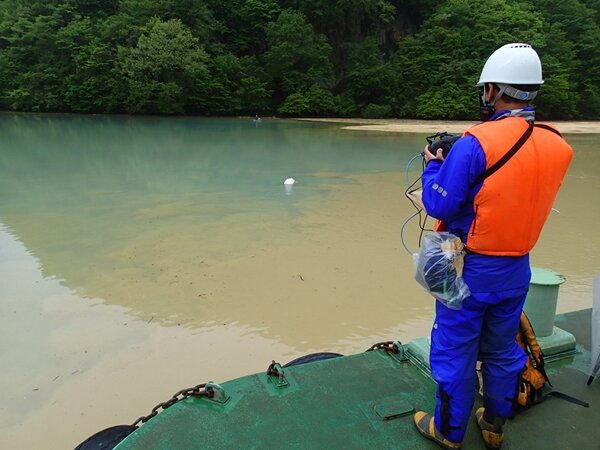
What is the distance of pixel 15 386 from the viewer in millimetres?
3234

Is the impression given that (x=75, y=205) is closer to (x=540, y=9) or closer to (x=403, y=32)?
(x=403, y=32)

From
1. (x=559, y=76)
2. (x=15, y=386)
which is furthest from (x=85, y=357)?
(x=559, y=76)

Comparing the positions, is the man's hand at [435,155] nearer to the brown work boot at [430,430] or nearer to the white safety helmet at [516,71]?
the white safety helmet at [516,71]

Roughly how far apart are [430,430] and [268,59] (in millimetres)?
32067

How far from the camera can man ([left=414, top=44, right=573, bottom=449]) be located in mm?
1599

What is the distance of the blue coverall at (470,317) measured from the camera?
164 centimetres

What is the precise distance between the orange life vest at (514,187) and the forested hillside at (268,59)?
95.4 feet

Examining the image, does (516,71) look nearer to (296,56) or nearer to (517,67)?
(517,67)

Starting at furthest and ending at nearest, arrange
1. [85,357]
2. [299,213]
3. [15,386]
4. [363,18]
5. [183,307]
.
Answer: [363,18], [299,213], [183,307], [85,357], [15,386]

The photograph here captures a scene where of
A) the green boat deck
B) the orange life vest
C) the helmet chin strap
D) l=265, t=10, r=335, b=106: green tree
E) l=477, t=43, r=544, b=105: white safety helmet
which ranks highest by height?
l=265, t=10, r=335, b=106: green tree

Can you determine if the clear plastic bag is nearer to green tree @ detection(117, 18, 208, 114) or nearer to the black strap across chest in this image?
the black strap across chest

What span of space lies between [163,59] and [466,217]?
29.3 m

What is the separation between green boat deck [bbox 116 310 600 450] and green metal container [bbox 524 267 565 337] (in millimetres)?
215

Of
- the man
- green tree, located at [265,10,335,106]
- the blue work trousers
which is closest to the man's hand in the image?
the man
